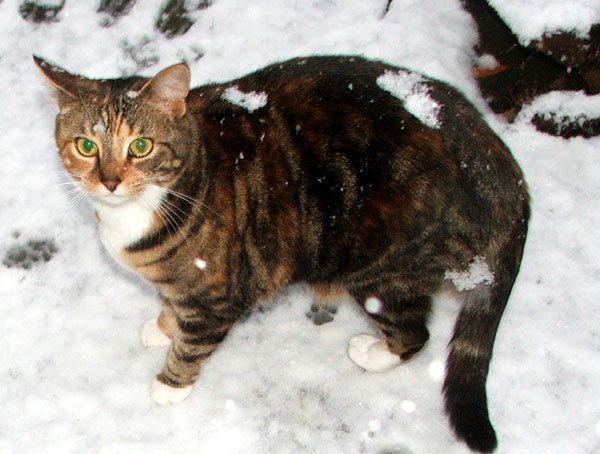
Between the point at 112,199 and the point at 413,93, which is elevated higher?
the point at 413,93

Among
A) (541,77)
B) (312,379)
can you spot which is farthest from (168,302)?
(541,77)

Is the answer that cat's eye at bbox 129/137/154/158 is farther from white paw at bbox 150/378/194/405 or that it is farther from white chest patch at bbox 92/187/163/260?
white paw at bbox 150/378/194/405

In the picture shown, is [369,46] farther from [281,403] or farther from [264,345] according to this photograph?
[281,403]

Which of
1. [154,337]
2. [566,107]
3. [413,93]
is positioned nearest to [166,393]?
[154,337]

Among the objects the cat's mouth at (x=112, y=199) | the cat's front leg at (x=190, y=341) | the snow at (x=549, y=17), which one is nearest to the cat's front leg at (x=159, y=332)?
the cat's front leg at (x=190, y=341)

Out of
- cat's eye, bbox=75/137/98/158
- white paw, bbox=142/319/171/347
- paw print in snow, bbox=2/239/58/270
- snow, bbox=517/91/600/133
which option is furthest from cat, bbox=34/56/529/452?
snow, bbox=517/91/600/133

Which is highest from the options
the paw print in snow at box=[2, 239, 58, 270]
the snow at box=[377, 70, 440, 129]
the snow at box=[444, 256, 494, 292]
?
the snow at box=[377, 70, 440, 129]

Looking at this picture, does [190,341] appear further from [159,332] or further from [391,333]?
[391,333]
